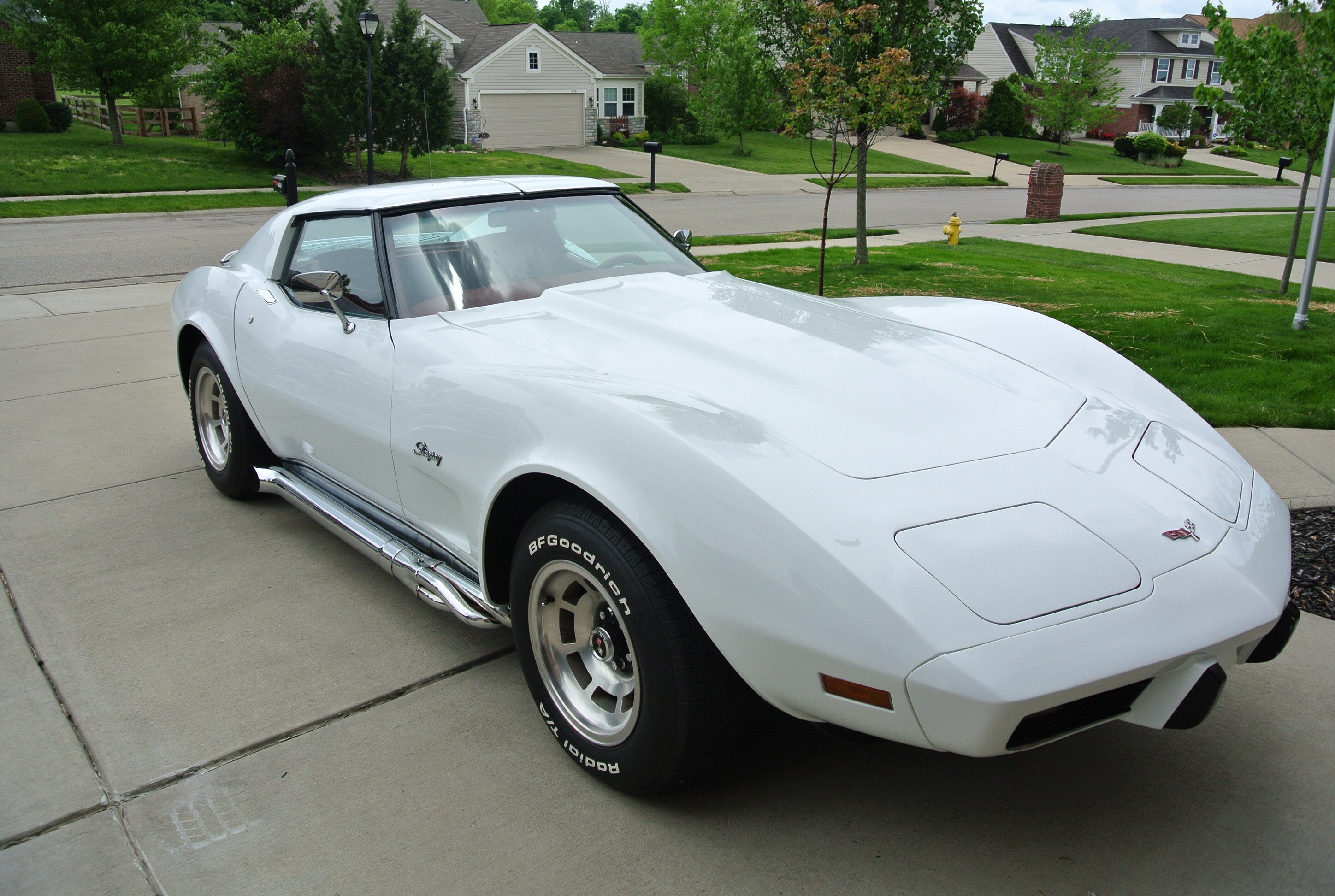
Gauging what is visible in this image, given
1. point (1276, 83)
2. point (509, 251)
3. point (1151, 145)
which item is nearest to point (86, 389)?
point (509, 251)

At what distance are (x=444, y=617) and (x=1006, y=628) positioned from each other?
2271 mm

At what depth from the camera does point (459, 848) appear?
241 cm

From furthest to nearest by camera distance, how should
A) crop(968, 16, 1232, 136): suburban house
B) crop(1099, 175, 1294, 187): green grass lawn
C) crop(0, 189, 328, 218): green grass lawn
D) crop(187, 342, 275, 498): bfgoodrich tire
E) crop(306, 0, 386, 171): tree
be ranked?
crop(968, 16, 1232, 136): suburban house
crop(1099, 175, 1294, 187): green grass lawn
crop(306, 0, 386, 171): tree
crop(0, 189, 328, 218): green grass lawn
crop(187, 342, 275, 498): bfgoodrich tire

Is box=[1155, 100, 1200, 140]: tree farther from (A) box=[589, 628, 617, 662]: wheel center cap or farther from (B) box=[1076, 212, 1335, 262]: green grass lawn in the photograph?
(A) box=[589, 628, 617, 662]: wheel center cap

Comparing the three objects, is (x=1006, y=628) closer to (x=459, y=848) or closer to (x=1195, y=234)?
(x=459, y=848)

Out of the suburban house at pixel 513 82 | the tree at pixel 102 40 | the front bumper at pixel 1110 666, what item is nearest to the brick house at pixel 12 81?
the tree at pixel 102 40

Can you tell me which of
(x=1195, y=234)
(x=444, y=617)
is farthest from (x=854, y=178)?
(x=444, y=617)

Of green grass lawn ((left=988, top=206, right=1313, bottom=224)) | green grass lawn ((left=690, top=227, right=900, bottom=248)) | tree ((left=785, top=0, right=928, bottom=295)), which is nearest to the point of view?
tree ((left=785, top=0, right=928, bottom=295))

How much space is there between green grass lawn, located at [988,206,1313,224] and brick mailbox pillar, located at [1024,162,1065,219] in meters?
0.20

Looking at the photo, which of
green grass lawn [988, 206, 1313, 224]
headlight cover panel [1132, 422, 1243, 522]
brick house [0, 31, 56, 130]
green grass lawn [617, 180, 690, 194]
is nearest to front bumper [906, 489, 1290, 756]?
headlight cover panel [1132, 422, 1243, 522]

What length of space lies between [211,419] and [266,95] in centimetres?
2309

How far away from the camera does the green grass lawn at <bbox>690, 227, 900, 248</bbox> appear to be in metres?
15.0

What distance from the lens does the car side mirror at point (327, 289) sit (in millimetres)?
3389

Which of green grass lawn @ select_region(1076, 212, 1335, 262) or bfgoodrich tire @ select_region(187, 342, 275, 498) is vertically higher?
bfgoodrich tire @ select_region(187, 342, 275, 498)
